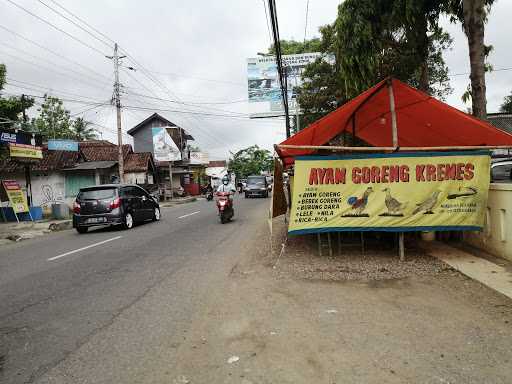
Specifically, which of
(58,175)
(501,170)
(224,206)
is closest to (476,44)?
(501,170)

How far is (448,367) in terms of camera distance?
317cm

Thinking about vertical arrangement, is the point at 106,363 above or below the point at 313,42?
below

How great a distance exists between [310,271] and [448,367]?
3299 millimetres

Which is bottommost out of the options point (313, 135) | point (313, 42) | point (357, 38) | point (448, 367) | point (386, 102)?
point (448, 367)

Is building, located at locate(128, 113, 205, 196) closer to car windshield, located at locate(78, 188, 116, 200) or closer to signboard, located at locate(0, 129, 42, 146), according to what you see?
signboard, located at locate(0, 129, 42, 146)

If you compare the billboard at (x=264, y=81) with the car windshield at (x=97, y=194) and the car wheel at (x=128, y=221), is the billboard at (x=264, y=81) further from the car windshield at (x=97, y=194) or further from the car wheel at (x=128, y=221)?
the car windshield at (x=97, y=194)

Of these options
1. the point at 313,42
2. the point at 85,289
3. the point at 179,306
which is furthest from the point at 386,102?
the point at 313,42

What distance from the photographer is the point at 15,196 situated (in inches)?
719

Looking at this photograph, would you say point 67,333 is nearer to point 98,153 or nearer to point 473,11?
point 473,11

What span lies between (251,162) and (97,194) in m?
70.7

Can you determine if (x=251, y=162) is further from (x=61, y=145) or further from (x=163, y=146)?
(x=61, y=145)

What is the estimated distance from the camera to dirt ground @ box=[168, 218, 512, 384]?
317cm

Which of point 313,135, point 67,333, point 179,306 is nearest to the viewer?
point 67,333

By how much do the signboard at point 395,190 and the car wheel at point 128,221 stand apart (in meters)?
8.34
